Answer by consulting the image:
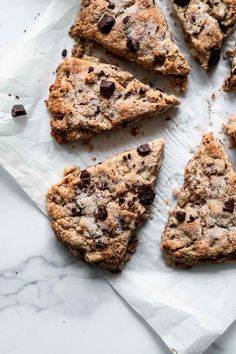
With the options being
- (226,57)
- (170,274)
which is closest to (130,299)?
(170,274)

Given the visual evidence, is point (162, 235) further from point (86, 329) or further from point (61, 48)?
point (61, 48)

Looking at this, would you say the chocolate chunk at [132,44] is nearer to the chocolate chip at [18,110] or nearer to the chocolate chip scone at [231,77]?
the chocolate chip scone at [231,77]

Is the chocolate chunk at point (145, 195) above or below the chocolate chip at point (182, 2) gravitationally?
below

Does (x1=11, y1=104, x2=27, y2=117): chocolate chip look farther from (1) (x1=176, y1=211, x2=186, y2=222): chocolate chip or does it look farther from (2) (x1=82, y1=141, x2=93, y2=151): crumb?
(1) (x1=176, y1=211, x2=186, y2=222): chocolate chip

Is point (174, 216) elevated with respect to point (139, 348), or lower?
elevated

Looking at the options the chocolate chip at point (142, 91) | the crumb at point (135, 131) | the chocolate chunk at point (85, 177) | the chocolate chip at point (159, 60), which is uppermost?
the chocolate chip at point (159, 60)

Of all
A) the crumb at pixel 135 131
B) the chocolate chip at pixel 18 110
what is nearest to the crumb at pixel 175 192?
the crumb at pixel 135 131

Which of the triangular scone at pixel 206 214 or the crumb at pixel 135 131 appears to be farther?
the crumb at pixel 135 131

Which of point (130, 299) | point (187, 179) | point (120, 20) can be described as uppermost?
point (120, 20)
